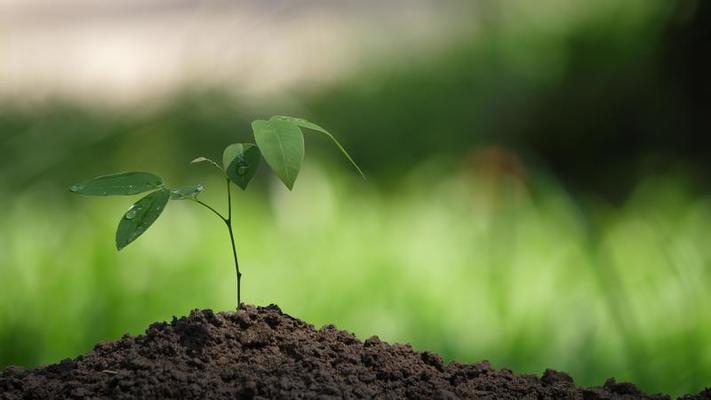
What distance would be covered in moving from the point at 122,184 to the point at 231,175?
13cm

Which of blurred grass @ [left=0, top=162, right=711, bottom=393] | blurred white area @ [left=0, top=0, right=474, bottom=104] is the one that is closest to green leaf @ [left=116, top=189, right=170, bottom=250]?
blurred grass @ [left=0, top=162, right=711, bottom=393]

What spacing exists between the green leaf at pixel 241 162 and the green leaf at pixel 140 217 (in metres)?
0.08

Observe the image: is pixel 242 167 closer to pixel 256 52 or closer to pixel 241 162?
pixel 241 162

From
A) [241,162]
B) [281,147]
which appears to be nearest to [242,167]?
[241,162]

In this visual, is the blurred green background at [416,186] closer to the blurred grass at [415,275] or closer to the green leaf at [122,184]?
the blurred grass at [415,275]

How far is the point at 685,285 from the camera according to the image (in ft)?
7.59

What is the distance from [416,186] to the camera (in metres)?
2.93

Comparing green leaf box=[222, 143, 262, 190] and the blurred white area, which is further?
the blurred white area

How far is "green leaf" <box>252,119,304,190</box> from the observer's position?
1.14 metres

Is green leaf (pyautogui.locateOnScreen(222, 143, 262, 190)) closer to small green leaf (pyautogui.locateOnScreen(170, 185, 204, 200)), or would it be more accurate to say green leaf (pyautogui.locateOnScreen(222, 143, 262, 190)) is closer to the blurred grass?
small green leaf (pyautogui.locateOnScreen(170, 185, 204, 200))

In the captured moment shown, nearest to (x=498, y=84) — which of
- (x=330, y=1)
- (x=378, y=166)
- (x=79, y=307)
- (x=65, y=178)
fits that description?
(x=378, y=166)

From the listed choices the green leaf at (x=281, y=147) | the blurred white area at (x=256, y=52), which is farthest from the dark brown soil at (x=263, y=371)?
the blurred white area at (x=256, y=52)

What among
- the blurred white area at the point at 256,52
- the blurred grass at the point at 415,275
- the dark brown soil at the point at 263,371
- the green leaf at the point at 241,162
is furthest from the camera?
the blurred white area at the point at 256,52

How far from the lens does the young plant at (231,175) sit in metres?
1.15
